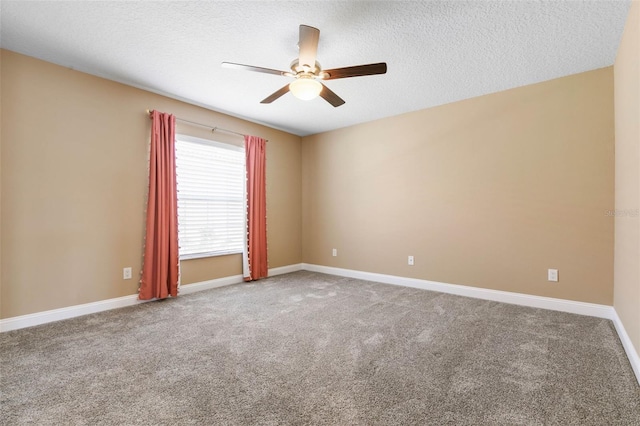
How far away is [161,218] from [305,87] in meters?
2.35

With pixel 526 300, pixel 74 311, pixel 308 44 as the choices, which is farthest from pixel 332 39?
pixel 74 311

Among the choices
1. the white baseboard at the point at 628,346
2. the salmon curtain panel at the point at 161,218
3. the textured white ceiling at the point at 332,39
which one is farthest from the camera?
the salmon curtain panel at the point at 161,218

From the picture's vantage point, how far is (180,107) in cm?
386

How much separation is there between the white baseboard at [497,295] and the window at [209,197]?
1.98 meters

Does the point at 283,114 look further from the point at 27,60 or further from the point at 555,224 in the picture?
the point at 555,224

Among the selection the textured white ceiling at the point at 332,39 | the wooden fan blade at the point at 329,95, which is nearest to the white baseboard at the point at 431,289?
the textured white ceiling at the point at 332,39

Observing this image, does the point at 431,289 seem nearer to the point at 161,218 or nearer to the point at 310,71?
the point at 310,71

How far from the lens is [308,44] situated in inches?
84.5

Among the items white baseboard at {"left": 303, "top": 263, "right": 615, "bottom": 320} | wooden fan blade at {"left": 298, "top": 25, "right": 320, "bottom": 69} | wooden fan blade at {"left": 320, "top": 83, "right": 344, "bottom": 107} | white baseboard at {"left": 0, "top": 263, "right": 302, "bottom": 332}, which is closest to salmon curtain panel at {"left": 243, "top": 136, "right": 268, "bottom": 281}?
white baseboard at {"left": 0, "top": 263, "right": 302, "bottom": 332}

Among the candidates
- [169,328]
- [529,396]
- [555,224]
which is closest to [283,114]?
[169,328]

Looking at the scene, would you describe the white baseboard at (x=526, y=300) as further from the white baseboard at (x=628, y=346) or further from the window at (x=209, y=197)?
the window at (x=209, y=197)

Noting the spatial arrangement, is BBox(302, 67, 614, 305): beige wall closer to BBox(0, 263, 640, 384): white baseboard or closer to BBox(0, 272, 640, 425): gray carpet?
BBox(0, 263, 640, 384): white baseboard

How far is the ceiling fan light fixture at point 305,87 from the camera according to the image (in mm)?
2410

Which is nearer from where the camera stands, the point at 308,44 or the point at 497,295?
the point at 308,44
